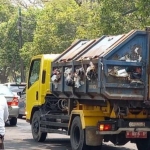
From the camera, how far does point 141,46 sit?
10961mm

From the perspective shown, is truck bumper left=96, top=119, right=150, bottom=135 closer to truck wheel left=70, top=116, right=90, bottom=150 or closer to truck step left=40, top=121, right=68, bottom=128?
truck wheel left=70, top=116, right=90, bottom=150

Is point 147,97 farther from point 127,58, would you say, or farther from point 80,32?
point 80,32

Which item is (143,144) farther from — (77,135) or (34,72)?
(34,72)

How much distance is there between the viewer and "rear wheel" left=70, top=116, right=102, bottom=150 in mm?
11516

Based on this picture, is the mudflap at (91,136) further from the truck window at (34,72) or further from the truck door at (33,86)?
the truck window at (34,72)

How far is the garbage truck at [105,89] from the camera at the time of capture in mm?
10641

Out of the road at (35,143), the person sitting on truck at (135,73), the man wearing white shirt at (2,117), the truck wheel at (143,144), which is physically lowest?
the road at (35,143)

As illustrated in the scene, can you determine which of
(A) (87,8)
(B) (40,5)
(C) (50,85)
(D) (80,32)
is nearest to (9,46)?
(B) (40,5)

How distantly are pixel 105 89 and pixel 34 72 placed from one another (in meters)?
4.70

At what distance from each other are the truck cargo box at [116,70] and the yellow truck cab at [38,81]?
2588 mm

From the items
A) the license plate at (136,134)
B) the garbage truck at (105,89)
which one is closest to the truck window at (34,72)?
the garbage truck at (105,89)

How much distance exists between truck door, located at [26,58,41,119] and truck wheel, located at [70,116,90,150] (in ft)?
8.23

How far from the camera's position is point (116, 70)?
10633 mm

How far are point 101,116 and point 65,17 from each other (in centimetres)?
2713
